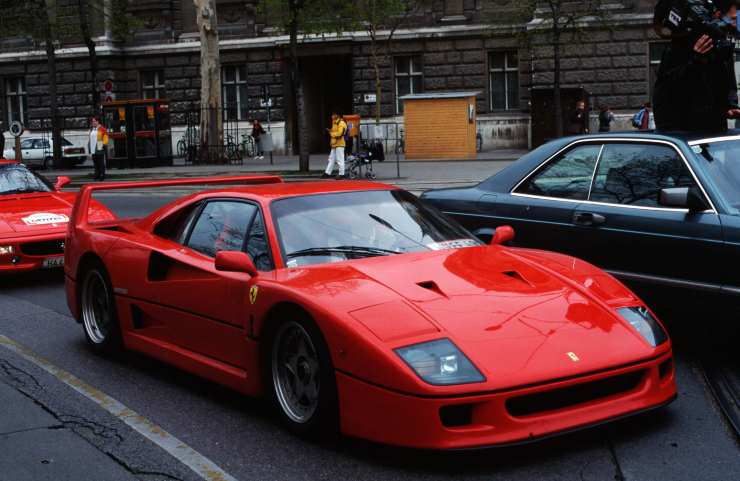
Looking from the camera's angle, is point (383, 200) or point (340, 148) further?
point (340, 148)

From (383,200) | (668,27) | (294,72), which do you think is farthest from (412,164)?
(383,200)

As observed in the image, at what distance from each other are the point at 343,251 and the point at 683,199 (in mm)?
2132

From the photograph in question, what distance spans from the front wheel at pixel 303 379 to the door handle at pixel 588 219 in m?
2.65

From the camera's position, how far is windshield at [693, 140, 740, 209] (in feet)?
20.6

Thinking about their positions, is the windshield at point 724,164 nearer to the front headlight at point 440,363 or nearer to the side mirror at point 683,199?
the side mirror at point 683,199

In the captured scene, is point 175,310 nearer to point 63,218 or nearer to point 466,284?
point 466,284

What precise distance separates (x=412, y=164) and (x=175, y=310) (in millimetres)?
26003

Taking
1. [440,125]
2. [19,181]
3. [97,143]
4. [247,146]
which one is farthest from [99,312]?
[247,146]

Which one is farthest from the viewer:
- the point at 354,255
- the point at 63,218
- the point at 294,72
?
the point at 294,72

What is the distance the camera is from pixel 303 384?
16.2ft

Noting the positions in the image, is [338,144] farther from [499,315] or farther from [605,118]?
[499,315]

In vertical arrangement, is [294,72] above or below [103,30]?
below

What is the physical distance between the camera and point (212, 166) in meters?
34.6

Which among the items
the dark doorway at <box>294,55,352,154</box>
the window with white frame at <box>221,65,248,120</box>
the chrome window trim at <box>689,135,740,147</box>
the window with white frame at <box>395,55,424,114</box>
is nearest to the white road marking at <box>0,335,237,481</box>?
the chrome window trim at <box>689,135,740,147</box>
